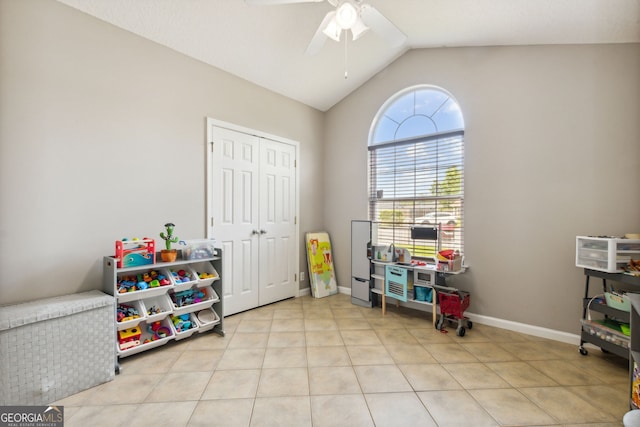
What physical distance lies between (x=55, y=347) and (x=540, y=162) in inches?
172

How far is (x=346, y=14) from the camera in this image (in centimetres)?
192

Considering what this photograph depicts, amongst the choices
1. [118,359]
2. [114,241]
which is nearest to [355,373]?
[118,359]

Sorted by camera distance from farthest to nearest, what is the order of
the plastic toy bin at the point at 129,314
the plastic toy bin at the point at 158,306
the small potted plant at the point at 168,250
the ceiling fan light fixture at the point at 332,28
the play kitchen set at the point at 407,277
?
the play kitchen set at the point at 407,277 < the small potted plant at the point at 168,250 < the plastic toy bin at the point at 158,306 < the plastic toy bin at the point at 129,314 < the ceiling fan light fixture at the point at 332,28

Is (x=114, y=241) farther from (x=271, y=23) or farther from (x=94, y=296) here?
(x=271, y=23)

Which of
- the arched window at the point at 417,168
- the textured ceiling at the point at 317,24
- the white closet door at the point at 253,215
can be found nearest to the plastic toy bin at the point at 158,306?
the white closet door at the point at 253,215

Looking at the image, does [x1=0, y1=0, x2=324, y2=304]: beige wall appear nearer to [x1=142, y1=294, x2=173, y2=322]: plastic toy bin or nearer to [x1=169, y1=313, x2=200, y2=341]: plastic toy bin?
[x1=142, y1=294, x2=173, y2=322]: plastic toy bin

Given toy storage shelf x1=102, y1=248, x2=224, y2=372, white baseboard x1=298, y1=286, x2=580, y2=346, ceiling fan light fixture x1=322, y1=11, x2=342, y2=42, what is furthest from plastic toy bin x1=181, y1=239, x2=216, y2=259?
white baseboard x1=298, y1=286, x2=580, y2=346

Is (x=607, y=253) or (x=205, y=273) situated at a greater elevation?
(x=607, y=253)

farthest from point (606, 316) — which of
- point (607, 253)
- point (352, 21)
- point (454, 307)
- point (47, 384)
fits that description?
point (47, 384)

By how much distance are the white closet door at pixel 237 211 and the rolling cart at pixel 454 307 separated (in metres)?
2.27

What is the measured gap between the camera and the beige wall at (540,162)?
2539 millimetres

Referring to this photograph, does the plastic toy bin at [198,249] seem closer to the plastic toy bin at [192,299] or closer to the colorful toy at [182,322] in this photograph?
the plastic toy bin at [192,299]

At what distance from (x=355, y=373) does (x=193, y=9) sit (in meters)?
3.39

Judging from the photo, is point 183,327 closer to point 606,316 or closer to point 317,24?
point 317,24
